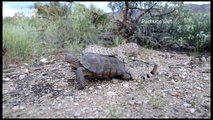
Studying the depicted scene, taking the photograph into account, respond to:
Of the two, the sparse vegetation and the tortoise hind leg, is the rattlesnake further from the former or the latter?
the sparse vegetation

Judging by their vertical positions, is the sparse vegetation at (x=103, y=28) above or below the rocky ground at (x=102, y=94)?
above

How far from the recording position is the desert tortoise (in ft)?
12.0

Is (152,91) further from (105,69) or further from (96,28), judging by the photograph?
(96,28)

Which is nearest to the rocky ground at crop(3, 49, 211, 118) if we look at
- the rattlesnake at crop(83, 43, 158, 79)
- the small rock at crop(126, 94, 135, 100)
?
the small rock at crop(126, 94, 135, 100)

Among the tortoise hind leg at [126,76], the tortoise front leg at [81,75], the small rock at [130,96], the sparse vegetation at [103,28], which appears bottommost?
the small rock at [130,96]

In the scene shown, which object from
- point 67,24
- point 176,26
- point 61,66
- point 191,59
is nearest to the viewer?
point 61,66

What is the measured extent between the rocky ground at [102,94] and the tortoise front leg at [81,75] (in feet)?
0.26

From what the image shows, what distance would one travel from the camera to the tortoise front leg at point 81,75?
3584 millimetres

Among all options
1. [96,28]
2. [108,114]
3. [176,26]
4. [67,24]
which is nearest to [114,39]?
[96,28]

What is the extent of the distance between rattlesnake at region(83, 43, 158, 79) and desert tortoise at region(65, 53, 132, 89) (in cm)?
24

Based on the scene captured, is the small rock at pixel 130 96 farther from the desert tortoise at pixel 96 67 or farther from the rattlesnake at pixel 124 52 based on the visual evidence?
the rattlesnake at pixel 124 52

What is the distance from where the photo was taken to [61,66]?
431 cm

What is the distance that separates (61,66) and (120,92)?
111cm

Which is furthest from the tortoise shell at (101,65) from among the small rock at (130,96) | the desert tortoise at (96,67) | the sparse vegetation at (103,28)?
the sparse vegetation at (103,28)
